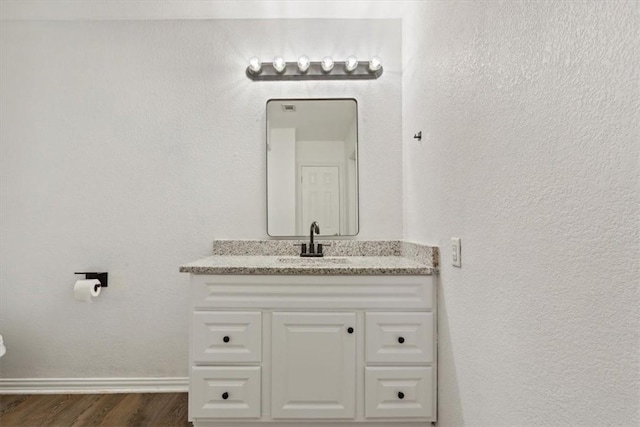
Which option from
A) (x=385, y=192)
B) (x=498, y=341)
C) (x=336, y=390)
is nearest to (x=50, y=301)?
(x=336, y=390)

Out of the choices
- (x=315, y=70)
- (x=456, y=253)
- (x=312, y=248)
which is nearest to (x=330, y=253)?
(x=312, y=248)

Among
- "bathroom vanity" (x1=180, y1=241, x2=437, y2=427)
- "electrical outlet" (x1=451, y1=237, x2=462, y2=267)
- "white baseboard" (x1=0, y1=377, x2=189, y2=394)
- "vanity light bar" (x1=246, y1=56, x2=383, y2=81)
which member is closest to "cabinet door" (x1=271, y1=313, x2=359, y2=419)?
"bathroom vanity" (x1=180, y1=241, x2=437, y2=427)

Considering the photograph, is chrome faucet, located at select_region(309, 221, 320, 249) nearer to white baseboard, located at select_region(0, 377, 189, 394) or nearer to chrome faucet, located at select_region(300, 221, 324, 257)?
chrome faucet, located at select_region(300, 221, 324, 257)

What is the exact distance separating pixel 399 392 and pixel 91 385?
1.79 metres

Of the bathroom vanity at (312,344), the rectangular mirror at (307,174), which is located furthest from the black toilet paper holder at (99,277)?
the rectangular mirror at (307,174)

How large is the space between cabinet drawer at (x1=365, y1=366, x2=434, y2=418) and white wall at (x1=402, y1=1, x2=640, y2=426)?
9 cm

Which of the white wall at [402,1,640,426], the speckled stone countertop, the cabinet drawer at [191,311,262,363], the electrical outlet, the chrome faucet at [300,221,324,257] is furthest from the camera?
the chrome faucet at [300,221,324,257]

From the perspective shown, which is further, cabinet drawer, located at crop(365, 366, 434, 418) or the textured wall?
the textured wall

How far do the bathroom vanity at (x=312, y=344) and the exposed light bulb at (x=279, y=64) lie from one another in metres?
1.22

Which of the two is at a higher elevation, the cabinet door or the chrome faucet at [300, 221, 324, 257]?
the chrome faucet at [300, 221, 324, 257]

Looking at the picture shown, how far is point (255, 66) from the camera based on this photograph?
205cm

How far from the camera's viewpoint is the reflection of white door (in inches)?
83.0

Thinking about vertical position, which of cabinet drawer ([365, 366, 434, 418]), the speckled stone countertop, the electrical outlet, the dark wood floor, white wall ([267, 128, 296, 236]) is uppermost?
white wall ([267, 128, 296, 236])

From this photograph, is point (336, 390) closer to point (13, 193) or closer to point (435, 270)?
point (435, 270)
